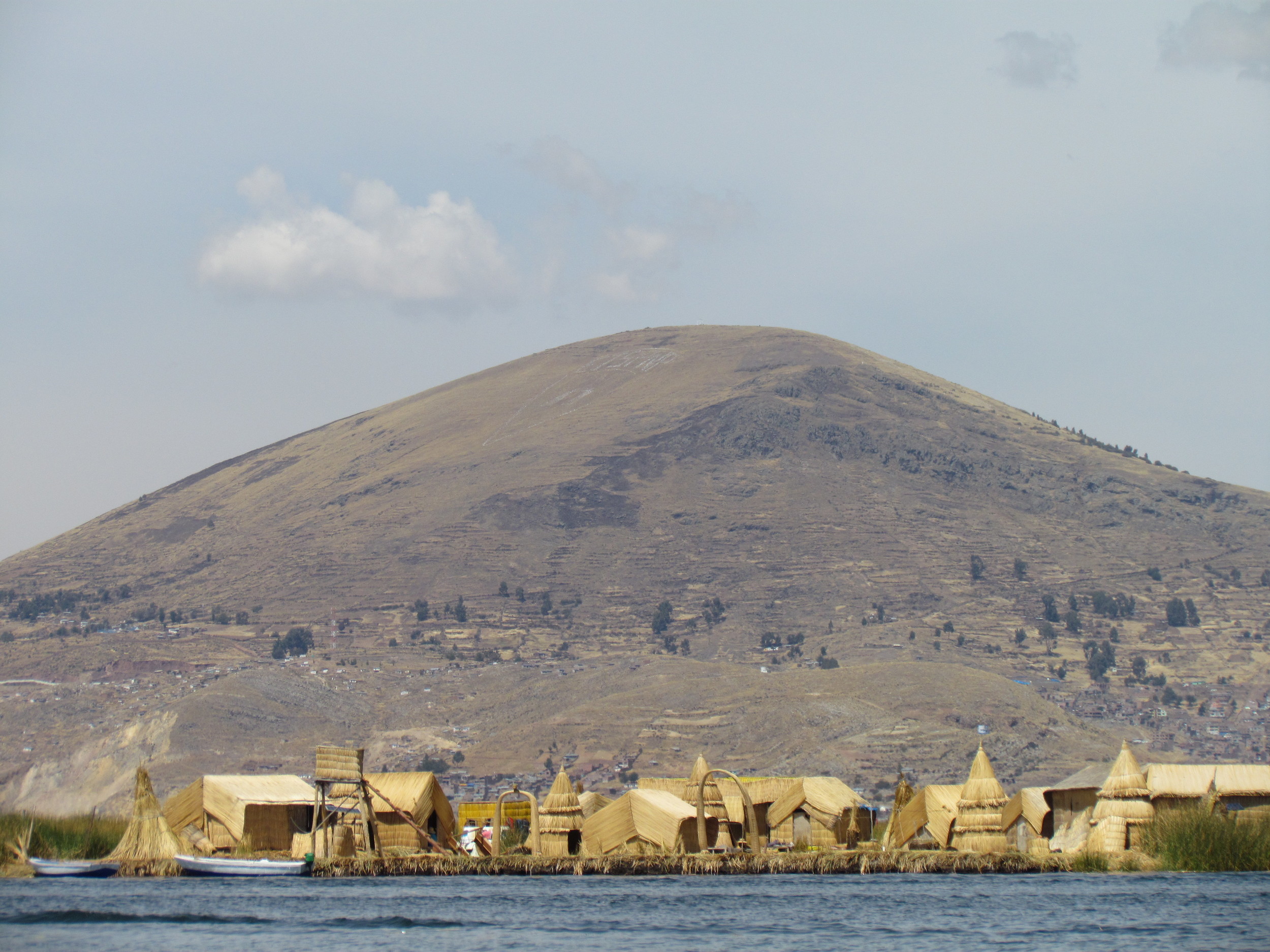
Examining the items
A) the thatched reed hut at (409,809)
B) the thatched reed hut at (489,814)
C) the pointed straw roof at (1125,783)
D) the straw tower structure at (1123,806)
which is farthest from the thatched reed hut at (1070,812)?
the thatched reed hut at (489,814)

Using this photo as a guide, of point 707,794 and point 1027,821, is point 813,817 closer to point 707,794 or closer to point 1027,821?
point 707,794

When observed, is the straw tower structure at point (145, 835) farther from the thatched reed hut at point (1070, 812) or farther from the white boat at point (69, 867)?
the thatched reed hut at point (1070, 812)

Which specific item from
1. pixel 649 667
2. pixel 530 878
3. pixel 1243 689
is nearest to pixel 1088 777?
pixel 530 878

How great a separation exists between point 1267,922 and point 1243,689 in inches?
6596

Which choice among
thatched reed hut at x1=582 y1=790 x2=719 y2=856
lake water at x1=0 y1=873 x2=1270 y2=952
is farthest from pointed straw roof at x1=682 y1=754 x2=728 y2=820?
lake water at x1=0 y1=873 x2=1270 y2=952

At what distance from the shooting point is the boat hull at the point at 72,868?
5138cm

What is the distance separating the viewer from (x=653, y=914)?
44.2 m

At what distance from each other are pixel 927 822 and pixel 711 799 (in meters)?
7.98

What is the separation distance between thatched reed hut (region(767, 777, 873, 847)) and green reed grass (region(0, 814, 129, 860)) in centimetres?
2489

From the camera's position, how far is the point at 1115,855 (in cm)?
5206

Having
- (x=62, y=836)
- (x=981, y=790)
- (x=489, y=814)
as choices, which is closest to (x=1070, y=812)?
(x=981, y=790)

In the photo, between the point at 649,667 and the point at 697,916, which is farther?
the point at 649,667

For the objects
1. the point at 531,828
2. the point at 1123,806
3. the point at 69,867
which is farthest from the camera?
the point at 531,828

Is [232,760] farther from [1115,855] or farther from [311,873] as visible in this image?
[1115,855]
